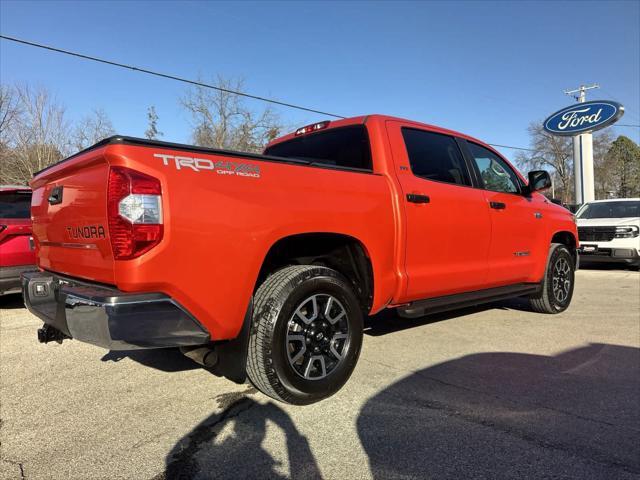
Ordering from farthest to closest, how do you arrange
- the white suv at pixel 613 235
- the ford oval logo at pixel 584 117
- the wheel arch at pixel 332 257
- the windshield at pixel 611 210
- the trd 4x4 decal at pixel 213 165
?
the ford oval logo at pixel 584 117, the windshield at pixel 611 210, the white suv at pixel 613 235, the wheel arch at pixel 332 257, the trd 4x4 decal at pixel 213 165

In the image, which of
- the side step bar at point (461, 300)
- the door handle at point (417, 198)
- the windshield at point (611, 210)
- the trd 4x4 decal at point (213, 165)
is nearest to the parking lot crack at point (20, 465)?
the trd 4x4 decal at point (213, 165)

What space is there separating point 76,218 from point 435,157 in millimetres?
3041

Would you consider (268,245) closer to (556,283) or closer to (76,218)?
(76,218)

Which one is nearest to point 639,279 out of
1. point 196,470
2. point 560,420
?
point 560,420

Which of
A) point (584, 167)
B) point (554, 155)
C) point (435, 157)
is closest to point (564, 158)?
point (554, 155)

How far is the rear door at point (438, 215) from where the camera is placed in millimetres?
3662

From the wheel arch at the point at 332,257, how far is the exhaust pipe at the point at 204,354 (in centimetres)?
55

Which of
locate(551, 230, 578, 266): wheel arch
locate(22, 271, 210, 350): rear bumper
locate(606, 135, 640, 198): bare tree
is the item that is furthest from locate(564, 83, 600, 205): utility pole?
locate(606, 135, 640, 198): bare tree

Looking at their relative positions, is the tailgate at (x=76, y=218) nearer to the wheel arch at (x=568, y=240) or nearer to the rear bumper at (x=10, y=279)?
the rear bumper at (x=10, y=279)

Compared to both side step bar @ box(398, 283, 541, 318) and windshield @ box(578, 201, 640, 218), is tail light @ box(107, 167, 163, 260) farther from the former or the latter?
windshield @ box(578, 201, 640, 218)

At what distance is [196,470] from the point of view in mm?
2244

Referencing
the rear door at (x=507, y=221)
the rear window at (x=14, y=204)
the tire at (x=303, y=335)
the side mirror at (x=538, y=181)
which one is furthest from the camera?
the rear window at (x=14, y=204)

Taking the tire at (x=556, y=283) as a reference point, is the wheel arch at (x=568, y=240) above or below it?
above

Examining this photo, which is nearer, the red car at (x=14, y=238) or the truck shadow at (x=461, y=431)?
the truck shadow at (x=461, y=431)
